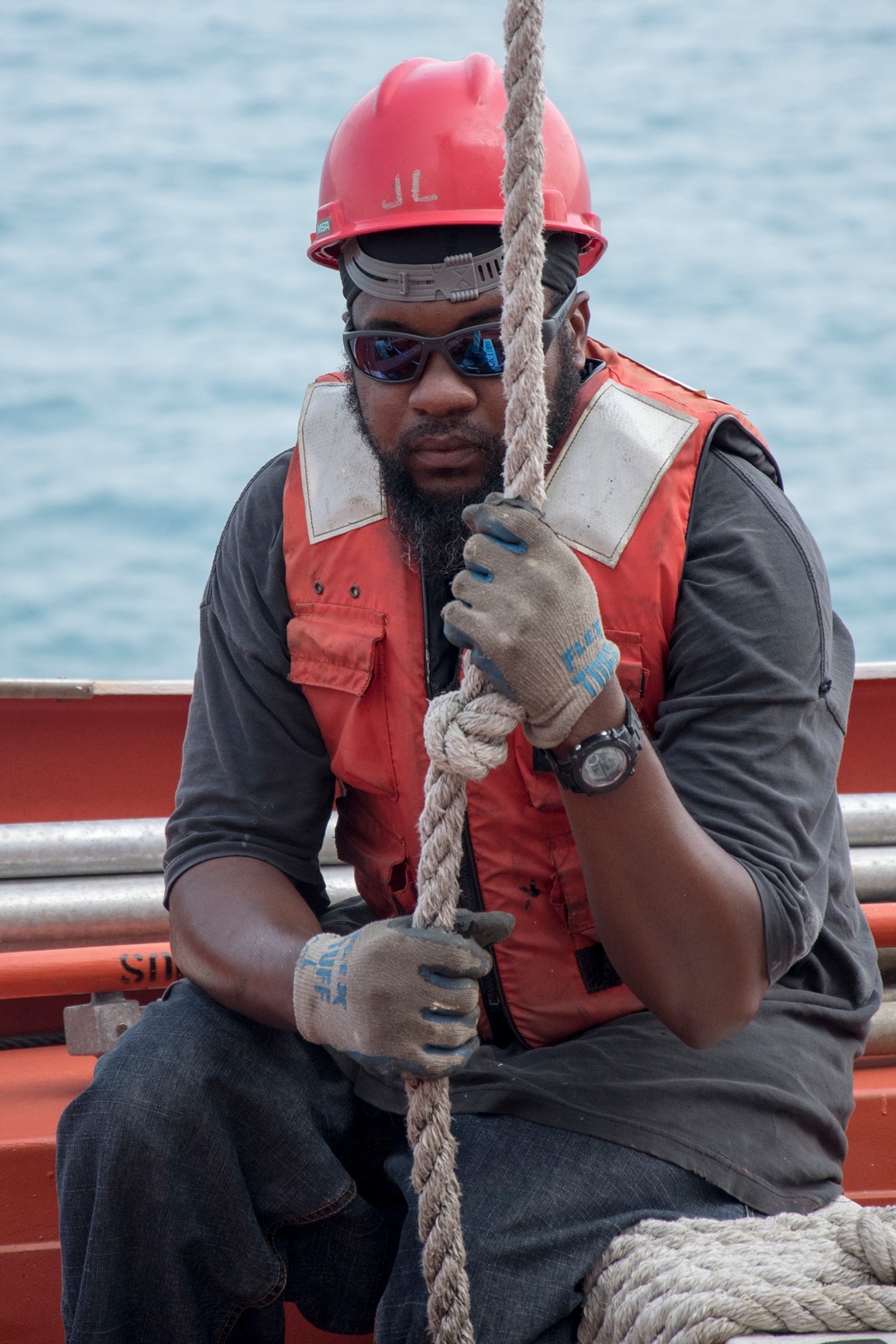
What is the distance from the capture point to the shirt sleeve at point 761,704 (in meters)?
1.54

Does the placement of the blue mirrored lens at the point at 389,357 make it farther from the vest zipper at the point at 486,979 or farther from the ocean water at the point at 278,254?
the ocean water at the point at 278,254

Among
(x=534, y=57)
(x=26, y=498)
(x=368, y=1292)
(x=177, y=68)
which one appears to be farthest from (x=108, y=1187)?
(x=177, y=68)

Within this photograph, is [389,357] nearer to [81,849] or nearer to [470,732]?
[470,732]

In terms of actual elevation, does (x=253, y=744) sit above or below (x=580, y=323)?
below

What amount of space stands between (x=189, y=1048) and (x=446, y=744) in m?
0.57

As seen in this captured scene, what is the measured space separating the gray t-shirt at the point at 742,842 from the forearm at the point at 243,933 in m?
0.03

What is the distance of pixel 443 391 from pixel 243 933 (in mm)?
691

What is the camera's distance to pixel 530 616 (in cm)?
135

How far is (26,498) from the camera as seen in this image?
1540cm

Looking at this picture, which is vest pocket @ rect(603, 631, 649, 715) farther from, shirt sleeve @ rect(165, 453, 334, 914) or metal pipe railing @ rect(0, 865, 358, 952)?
metal pipe railing @ rect(0, 865, 358, 952)

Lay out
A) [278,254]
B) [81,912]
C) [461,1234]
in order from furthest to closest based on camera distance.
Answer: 1. [278,254]
2. [81,912]
3. [461,1234]

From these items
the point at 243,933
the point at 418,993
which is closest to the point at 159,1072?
the point at 243,933

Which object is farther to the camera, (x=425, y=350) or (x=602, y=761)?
(x=425, y=350)

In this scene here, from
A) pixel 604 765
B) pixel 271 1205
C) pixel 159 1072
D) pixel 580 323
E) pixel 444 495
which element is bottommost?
pixel 271 1205
